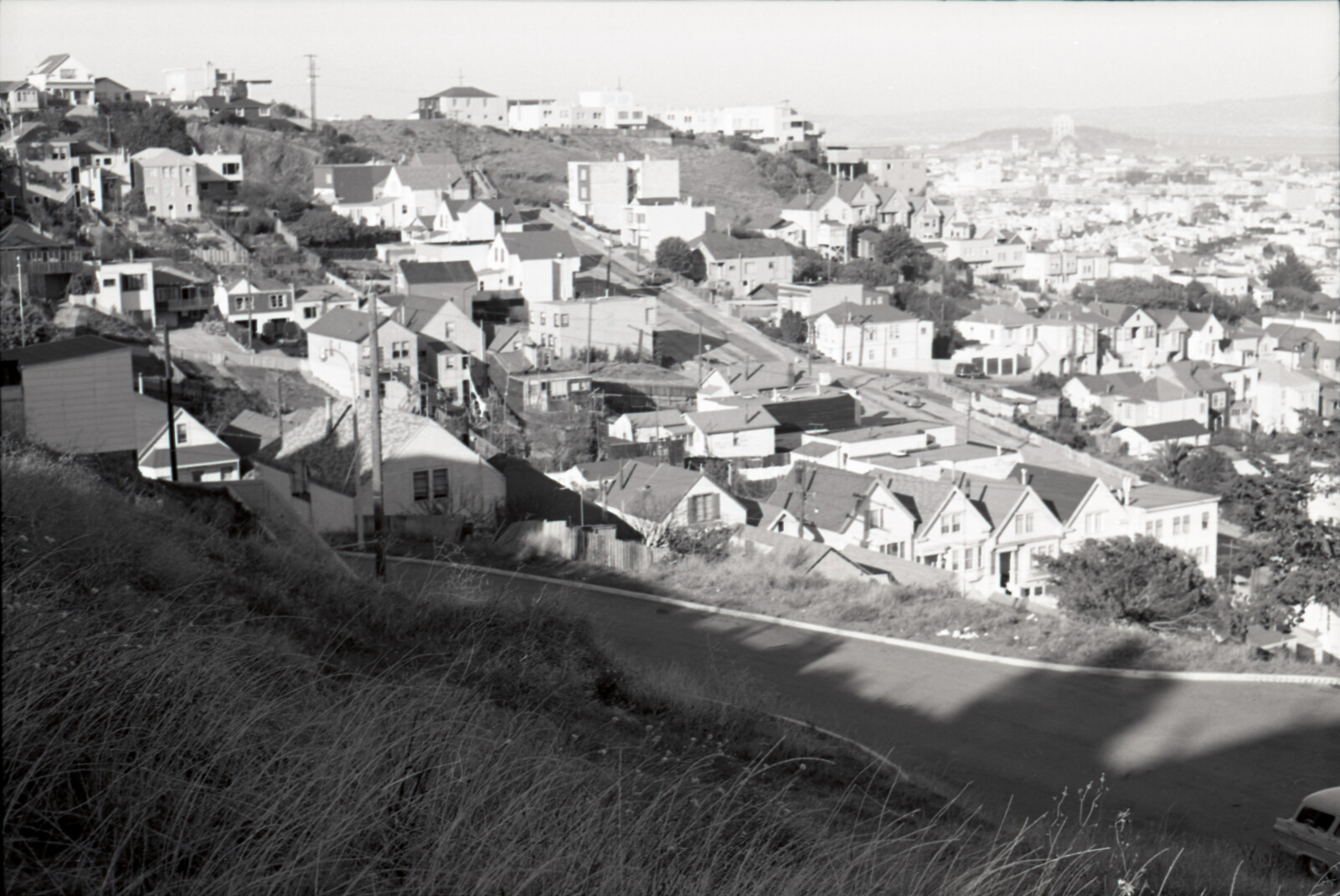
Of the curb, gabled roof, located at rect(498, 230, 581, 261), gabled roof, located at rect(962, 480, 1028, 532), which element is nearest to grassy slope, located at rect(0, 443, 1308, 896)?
the curb

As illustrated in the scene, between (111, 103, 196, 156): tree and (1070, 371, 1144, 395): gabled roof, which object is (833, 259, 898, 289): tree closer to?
(1070, 371, 1144, 395): gabled roof

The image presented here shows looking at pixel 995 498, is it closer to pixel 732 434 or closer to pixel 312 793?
pixel 732 434

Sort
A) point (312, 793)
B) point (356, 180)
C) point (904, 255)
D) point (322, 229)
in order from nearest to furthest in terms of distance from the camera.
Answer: point (312, 793)
point (322, 229)
point (356, 180)
point (904, 255)

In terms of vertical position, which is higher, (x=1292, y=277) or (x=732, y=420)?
(x=732, y=420)

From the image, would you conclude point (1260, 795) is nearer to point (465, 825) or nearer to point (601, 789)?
point (601, 789)

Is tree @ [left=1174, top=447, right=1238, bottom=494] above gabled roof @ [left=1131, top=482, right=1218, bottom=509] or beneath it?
beneath

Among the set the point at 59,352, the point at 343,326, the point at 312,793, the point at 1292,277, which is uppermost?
the point at 312,793

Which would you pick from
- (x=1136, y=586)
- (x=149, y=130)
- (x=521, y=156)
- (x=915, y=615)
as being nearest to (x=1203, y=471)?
(x=1136, y=586)
